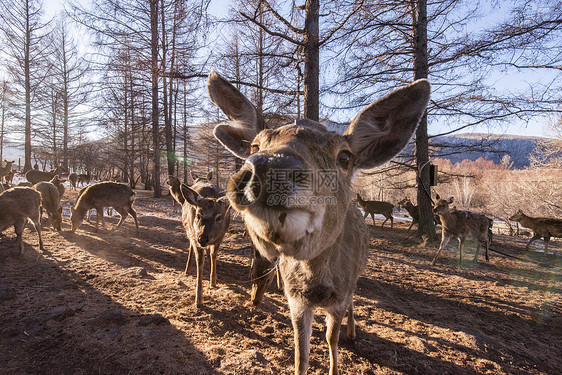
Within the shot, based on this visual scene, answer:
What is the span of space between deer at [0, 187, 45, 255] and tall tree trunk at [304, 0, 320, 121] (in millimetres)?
7913

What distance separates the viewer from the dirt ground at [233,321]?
2.88 m

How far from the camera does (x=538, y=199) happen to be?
20.8 m

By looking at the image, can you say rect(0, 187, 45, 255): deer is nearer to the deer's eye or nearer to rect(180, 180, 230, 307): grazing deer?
rect(180, 180, 230, 307): grazing deer

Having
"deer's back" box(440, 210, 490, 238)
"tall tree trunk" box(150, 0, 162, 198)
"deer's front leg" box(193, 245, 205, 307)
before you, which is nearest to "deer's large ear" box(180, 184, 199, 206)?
"deer's front leg" box(193, 245, 205, 307)

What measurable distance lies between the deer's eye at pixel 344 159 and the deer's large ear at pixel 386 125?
169 mm

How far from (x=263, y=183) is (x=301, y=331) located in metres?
2.08

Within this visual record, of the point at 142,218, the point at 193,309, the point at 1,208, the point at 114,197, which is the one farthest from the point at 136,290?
the point at 142,218

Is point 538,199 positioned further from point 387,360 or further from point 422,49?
point 387,360

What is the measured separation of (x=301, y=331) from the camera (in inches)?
99.1

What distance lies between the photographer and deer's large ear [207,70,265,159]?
234 centimetres

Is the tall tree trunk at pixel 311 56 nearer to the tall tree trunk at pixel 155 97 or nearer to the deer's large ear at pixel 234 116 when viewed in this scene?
the deer's large ear at pixel 234 116

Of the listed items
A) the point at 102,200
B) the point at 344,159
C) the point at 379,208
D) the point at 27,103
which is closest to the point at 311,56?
the point at 344,159

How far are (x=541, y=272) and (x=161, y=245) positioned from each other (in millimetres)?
11121

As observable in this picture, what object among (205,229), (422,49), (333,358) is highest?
(422,49)
